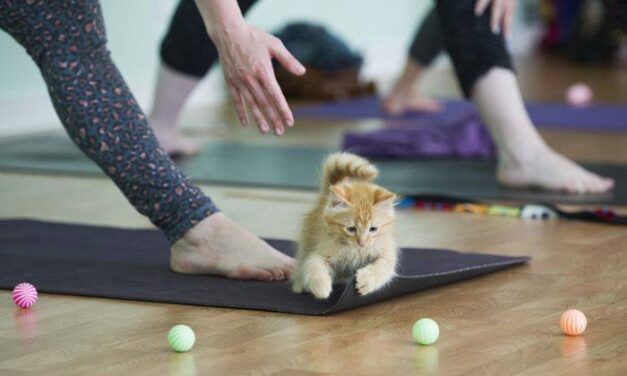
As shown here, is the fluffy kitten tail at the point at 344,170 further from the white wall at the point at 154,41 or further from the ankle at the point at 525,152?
the white wall at the point at 154,41

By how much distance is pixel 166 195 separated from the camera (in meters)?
2.34

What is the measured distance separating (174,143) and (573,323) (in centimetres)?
217

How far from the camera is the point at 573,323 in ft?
6.27

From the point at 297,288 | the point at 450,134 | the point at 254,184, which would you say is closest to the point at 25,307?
the point at 297,288

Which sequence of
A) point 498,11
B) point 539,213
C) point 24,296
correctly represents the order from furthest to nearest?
point 498,11 < point 539,213 < point 24,296

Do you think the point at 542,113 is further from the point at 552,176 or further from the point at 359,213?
the point at 359,213

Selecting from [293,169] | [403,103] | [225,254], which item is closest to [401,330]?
[225,254]

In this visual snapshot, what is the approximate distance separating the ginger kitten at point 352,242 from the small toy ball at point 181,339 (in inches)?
9.2

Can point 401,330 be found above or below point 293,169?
above

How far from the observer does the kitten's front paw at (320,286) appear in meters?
1.99

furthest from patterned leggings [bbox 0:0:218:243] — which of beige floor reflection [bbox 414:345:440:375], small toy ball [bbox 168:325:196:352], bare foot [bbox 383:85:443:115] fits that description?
bare foot [bbox 383:85:443:115]

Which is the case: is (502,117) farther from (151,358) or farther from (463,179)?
(151,358)

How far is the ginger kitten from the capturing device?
2014 mm

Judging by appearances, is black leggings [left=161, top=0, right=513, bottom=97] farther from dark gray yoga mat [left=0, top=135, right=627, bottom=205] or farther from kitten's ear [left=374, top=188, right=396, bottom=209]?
kitten's ear [left=374, top=188, right=396, bottom=209]
